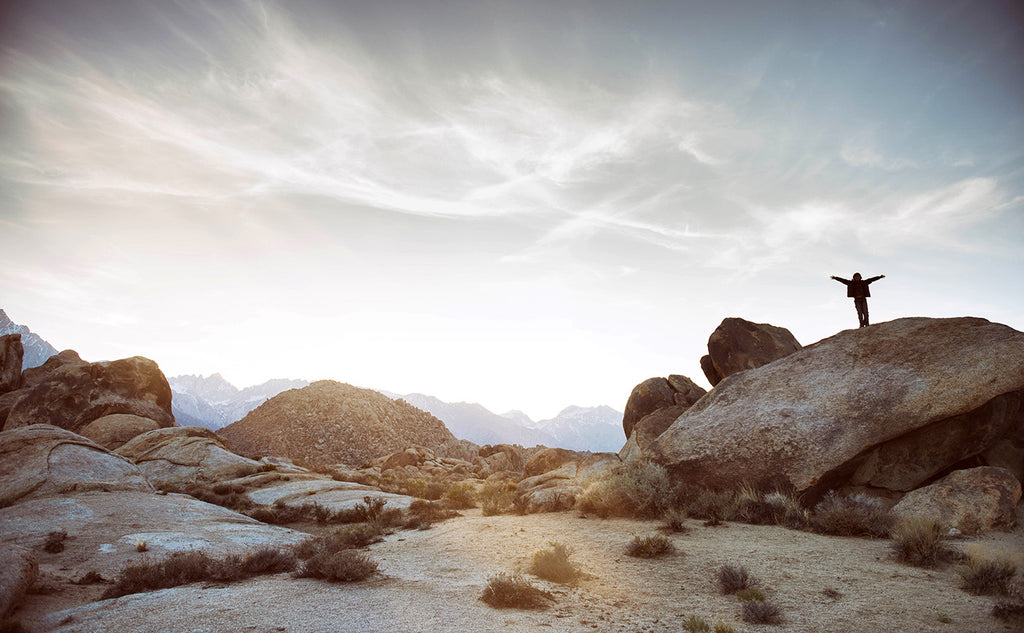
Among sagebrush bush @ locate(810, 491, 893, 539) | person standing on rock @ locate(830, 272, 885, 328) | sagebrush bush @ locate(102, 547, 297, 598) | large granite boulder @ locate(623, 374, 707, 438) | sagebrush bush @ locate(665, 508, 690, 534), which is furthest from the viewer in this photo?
large granite boulder @ locate(623, 374, 707, 438)

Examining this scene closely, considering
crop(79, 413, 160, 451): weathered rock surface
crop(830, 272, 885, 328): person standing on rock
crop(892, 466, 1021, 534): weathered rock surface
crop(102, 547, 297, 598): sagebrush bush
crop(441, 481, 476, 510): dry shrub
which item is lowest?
crop(441, 481, 476, 510): dry shrub

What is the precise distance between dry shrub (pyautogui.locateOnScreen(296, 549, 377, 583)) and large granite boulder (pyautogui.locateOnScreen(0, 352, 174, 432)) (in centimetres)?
3428

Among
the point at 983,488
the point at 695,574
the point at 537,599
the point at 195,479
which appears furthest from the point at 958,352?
the point at 195,479

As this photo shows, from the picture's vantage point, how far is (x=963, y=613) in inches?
245

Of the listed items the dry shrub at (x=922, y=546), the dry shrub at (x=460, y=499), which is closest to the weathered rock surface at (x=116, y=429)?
the dry shrub at (x=460, y=499)

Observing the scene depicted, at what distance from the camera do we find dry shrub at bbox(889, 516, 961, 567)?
8.16m

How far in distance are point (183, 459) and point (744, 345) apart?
2846 centimetres

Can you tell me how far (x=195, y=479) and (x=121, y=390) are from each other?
1874 centimetres

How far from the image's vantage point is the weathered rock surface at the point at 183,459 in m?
22.8

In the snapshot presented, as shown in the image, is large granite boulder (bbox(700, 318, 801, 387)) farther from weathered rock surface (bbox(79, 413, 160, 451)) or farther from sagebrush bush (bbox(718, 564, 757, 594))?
weathered rock surface (bbox(79, 413, 160, 451))

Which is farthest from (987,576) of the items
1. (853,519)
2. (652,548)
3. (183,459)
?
(183,459)

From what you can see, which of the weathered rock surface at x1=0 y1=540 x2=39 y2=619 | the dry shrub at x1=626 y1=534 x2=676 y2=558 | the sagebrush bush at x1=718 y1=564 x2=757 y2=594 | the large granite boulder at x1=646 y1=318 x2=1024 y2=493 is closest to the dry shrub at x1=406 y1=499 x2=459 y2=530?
the dry shrub at x1=626 y1=534 x2=676 y2=558

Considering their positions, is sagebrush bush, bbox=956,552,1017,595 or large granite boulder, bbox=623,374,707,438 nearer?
sagebrush bush, bbox=956,552,1017,595

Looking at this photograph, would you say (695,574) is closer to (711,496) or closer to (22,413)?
(711,496)
